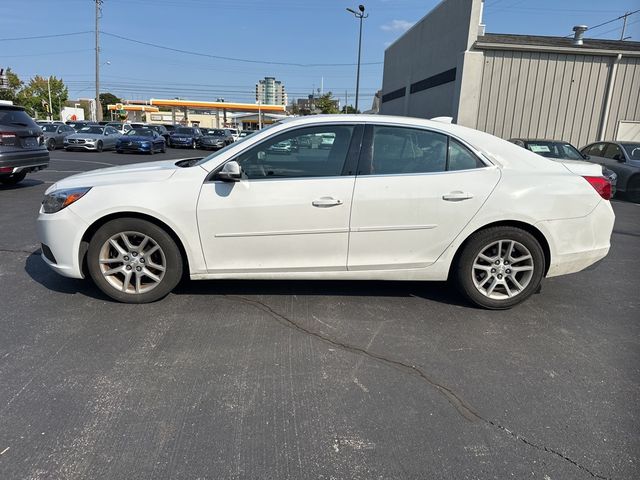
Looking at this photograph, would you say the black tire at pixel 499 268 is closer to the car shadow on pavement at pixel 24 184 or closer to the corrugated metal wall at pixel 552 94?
the car shadow on pavement at pixel 24 184

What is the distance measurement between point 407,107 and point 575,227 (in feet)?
75.9

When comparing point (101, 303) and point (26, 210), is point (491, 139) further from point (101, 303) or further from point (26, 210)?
point (26, 210)

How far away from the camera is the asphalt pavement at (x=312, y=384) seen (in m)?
2.19

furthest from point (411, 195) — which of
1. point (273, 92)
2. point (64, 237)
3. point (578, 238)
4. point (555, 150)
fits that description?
point (273, 92)

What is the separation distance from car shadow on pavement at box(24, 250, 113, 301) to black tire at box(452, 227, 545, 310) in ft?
10.4

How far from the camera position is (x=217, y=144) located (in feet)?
99.6

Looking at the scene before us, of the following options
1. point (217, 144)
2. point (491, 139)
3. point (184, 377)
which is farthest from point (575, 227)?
point (217, 144)

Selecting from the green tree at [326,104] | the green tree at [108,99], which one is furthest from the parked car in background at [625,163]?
the green tree at [108,99]

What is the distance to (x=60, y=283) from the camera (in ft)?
14.3

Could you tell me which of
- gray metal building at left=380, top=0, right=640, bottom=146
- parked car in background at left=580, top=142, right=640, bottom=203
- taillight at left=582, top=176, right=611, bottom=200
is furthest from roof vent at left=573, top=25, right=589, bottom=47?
taillight at left=582, top=176, right=611, bottom=200

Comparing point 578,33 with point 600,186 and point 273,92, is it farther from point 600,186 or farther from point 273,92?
point 273,92

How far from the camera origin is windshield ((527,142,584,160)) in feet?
38.3

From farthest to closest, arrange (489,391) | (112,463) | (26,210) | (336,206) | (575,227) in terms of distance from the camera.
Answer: (26,210) → (575,227) → (336,206) → (489,391) → (112,463)

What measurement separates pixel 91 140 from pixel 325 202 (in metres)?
23.4
